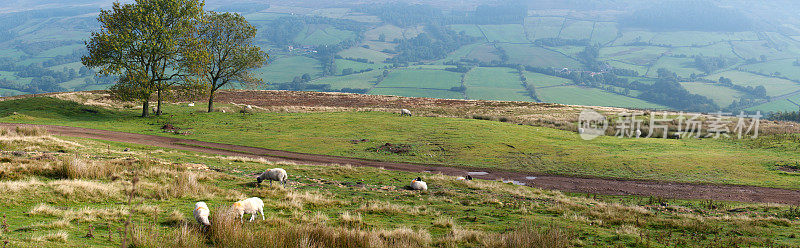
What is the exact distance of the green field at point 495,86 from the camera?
458 feet

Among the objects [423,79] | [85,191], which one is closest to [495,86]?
[423,79]

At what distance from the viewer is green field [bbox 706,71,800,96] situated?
155125mm

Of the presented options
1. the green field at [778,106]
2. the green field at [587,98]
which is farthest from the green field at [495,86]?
the green field at [778,106]

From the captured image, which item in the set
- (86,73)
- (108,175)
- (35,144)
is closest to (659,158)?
(108,175)

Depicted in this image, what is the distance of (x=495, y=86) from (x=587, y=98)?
34988 mm

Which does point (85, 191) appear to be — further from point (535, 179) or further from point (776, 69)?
point (776, 69)

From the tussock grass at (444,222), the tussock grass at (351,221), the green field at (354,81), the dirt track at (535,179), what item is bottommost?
the dirt track at (535,179)

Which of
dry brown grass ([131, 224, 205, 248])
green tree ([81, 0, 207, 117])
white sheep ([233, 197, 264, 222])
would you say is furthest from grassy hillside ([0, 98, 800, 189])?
dry brown grass ([131, 224, 205, 248])

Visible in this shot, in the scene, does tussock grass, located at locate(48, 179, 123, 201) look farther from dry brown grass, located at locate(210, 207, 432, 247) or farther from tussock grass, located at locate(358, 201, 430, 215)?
tussock grass, located at locate(358, 201, 430, 215)

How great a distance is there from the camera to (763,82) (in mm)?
166125

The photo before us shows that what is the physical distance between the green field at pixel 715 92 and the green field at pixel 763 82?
39.5 feet

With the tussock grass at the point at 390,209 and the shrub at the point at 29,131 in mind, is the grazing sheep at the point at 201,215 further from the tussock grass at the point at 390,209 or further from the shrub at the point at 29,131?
the shrub at the point at 29,131

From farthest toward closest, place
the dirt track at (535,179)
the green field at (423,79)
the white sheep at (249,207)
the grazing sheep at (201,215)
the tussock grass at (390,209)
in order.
A: the green field at (423,79), the dirt track at (535,179), the tussock grass at (390,209), the white sheep at (249,207), the grazing sheep at (201,215)

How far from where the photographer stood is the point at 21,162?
14.9 meters
